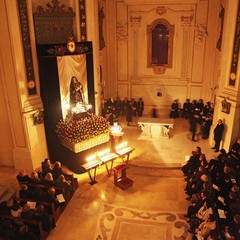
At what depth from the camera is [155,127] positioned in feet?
45.4

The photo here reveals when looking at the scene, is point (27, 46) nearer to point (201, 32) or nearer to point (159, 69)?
point (159, 69)

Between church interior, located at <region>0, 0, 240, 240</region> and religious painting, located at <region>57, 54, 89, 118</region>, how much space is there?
0.04 m

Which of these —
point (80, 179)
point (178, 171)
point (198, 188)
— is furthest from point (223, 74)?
point (80, 179)

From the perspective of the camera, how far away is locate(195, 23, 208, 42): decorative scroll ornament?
612 inches

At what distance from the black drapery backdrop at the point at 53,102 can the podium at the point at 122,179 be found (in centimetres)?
157

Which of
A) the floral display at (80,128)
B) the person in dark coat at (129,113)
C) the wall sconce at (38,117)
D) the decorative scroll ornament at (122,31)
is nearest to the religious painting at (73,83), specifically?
the floral display at (80,128)

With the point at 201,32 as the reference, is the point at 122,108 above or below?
below

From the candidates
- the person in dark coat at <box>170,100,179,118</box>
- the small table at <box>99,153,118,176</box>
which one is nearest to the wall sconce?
the small table at <box>99,153,118,176</box>

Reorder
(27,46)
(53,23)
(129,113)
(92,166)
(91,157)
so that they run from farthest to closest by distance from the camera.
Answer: (129,113) < (53,23) < (91,157) < (27,46) < (92,166)

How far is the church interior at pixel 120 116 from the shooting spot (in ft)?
27.9

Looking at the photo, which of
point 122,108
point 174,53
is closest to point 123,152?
point 122,108

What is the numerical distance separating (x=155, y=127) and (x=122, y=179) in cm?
417

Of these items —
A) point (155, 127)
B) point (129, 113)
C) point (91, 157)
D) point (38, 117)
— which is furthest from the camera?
point (129, 113)

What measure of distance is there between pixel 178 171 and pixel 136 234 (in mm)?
3807
